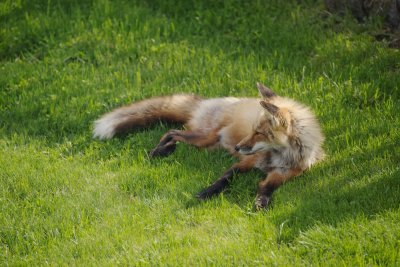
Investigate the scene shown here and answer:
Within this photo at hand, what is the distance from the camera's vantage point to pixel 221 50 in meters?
8.70

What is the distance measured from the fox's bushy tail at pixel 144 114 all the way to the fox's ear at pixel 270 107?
1.56 metres

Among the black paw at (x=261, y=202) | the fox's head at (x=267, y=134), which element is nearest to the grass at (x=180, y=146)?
the black paw at (x=261, y=202)

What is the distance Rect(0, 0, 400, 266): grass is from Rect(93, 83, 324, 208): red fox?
13 cm

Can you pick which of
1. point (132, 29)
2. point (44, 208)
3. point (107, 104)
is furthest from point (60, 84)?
point (44, 208)

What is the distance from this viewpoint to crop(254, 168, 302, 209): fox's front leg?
5.63 m

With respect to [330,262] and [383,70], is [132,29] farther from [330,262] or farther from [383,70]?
[330,262]

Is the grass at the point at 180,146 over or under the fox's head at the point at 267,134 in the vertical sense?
under

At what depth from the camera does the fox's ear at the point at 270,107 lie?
5707 mm

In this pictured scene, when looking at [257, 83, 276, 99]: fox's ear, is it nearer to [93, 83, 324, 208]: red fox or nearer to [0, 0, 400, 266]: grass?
[93, 83, 324, 208]: red fox

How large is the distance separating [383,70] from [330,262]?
3.96m

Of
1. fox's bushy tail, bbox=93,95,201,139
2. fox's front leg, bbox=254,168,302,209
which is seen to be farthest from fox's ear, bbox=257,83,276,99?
fox's bushy tail, bbox=93,95,201,139

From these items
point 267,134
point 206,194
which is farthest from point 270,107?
point 206,194

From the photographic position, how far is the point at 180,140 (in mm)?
6898

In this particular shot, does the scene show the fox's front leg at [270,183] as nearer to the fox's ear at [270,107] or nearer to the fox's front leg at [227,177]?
the fox's front leg at [227,177]
